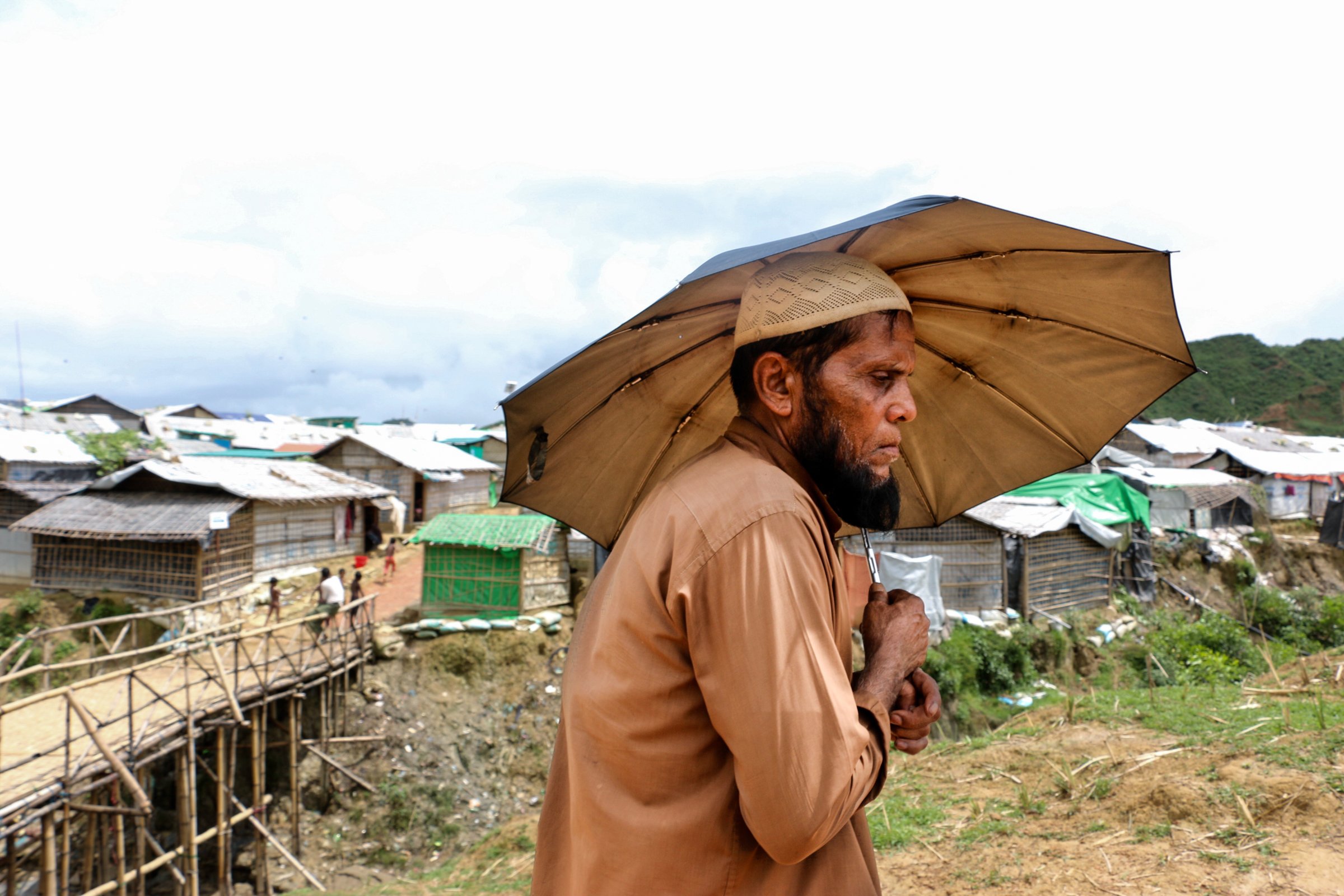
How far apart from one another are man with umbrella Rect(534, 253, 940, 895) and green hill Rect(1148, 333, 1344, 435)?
62289mm

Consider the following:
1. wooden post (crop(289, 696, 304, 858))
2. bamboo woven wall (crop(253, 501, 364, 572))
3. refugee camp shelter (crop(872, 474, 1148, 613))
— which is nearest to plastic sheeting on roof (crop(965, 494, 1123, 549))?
refugee camp shelter (crop(872, 474, 1148, 613))

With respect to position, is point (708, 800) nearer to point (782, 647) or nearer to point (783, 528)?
point (782, 647)

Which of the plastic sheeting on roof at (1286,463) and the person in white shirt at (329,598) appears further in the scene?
the plastic sheeting on roof at (1286,463)

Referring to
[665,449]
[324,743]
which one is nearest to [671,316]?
[665,449]

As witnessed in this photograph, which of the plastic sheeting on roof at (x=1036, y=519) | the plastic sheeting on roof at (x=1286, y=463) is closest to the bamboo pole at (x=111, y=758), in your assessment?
the plastic sheeting on roof at (x=1036, y=519)

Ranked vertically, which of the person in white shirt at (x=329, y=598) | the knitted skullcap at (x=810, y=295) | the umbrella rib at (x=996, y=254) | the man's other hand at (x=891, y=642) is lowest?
the person in white shirt at (x=329, y=598)

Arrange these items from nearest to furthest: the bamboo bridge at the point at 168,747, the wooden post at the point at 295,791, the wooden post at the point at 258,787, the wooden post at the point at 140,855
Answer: the bamboo bridge at the point at 168,747
the wooden post at the point at 140,855
the wooden post at the point at 258,787
the wooden post at the point at 295,791

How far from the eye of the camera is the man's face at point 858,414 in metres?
1.32

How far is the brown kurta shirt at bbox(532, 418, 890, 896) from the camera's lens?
3.34 feet

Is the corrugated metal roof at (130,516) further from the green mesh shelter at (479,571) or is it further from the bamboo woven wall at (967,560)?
the bamboo woven wall at (967,560)

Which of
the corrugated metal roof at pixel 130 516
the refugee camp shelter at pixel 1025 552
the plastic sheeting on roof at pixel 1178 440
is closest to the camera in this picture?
the corrugated metal roof at pixel 130 516

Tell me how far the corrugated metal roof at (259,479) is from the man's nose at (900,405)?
1876 cm

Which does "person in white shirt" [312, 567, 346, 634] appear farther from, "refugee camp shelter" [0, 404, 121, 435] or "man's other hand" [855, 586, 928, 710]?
"refugee camp shelter" [0, 404, 121, 435]

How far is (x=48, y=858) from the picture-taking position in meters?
7.55
